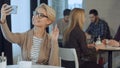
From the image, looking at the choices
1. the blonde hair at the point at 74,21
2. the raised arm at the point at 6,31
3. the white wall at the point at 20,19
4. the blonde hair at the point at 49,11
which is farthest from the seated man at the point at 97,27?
the raised arm at the point at 6,31

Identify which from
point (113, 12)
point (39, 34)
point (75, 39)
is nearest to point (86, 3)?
point (113, 12)

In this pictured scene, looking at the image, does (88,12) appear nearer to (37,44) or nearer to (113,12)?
(113,12)

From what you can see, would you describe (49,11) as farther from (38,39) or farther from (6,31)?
(6,31)

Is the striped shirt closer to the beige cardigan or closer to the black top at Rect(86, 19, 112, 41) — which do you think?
the beige cardigan

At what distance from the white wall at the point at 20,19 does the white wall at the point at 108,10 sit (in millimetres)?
1546

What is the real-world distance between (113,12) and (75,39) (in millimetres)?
3111

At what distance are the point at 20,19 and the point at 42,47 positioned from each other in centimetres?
300

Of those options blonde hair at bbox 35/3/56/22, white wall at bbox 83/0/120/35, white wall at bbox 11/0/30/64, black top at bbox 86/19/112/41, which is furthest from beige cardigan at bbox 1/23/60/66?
white wall at bbox 83/0/120/35

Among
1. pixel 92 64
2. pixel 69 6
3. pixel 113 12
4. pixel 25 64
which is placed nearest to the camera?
pixel 25 64

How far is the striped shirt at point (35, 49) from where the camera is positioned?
2.53 meters

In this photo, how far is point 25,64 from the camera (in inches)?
77.8

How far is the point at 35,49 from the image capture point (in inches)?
100

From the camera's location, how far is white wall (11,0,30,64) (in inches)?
196

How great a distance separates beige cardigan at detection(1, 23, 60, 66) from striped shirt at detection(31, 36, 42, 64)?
37 mm
